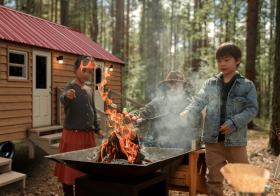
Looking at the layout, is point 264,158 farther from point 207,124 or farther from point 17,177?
point 17,177

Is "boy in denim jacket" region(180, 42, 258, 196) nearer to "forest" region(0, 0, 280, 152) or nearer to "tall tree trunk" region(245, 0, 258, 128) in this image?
"forest" region(0, 0, 280, 152)

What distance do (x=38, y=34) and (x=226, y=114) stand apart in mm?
6512

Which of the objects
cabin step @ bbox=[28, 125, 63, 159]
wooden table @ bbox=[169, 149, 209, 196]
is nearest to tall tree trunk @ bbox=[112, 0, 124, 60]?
cabin step @ bbox=[28, 125, 63, 159]

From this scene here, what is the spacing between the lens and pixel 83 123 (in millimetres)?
3188

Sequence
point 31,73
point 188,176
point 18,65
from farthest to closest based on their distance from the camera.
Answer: point 31,73 < point 18,65 < point 188,176

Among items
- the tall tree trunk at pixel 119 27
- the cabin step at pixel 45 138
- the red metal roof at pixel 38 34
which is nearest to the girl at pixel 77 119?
the cabin step at pixel 45 138

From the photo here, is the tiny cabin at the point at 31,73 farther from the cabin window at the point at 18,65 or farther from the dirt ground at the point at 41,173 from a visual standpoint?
the dirt ground at the point at 41,173

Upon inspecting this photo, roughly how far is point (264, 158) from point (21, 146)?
7586mm

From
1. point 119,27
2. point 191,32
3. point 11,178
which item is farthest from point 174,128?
point 119,27

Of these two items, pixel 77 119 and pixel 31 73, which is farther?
pixel 31 73

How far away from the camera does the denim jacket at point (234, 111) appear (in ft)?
8.66

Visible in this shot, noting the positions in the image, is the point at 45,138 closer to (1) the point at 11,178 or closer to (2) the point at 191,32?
(1) the point at 11,178

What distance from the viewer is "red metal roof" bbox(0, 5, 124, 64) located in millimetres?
6518

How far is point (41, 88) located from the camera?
732cm
